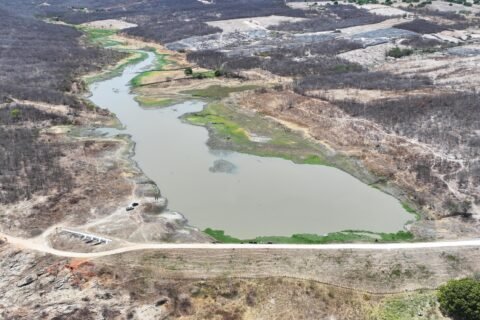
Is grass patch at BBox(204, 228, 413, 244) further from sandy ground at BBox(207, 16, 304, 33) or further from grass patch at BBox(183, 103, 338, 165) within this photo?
sandy ground at BBox(207, 16, 304, 33)

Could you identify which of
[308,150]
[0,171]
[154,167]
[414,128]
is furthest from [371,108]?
[0,171]

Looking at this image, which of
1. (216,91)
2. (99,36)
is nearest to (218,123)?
(216,91)

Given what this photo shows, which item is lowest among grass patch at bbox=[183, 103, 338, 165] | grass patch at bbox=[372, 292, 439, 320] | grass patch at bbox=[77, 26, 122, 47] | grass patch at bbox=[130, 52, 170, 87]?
grass patch at bbox=[372, 292, 439, 320]

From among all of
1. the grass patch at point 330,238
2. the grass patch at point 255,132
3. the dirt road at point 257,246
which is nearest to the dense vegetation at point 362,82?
the grass patch at point 255,132

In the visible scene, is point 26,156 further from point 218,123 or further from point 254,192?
point 254,192

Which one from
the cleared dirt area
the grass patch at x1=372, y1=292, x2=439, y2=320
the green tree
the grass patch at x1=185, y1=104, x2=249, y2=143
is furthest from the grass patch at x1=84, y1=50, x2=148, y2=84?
the green tree

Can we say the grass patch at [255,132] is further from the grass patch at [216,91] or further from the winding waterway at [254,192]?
the grass patch at [216,91]

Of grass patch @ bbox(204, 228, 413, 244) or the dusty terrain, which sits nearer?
the dusty terrain
